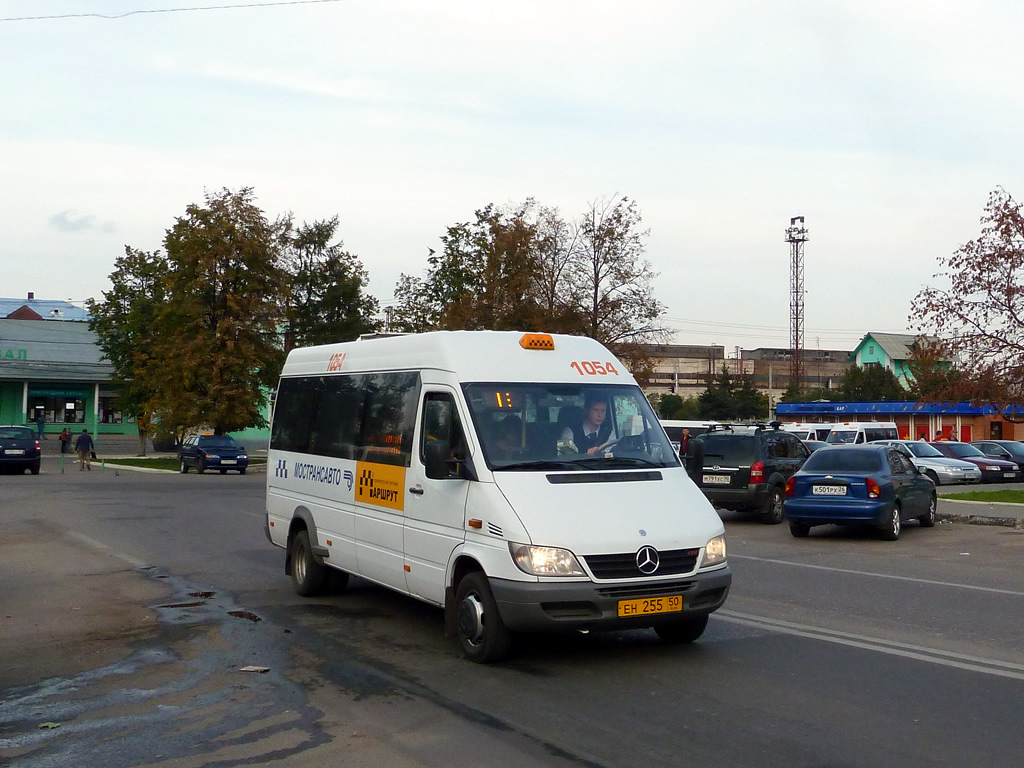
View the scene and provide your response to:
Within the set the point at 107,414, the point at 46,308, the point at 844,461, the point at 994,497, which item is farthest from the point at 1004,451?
the point at 46,308

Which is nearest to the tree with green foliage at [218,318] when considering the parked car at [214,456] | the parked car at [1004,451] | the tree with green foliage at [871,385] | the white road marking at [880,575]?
the parked car at [214,456]

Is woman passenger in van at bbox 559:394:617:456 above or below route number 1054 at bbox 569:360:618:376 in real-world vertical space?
below

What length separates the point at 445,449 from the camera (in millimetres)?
7715

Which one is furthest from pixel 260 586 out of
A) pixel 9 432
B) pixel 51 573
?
pixel 9 432

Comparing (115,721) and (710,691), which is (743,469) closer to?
(710,691)

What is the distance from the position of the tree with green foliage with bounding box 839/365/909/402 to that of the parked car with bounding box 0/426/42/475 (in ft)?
194

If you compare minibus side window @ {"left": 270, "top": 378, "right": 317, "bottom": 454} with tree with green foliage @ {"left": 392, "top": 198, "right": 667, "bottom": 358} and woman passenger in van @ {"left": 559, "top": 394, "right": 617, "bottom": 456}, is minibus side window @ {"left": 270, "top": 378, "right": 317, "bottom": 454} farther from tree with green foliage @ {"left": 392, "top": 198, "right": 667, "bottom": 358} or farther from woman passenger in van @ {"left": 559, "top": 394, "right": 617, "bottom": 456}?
tree with green foliage @ {"left": 392, "top": 198, "right": 667, "bottom": 358}

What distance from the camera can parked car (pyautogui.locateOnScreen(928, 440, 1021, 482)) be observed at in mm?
35906

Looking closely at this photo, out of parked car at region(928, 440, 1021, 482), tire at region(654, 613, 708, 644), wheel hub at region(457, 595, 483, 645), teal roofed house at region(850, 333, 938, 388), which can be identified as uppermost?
teal roofed house at region(850, 333, 938, 388)

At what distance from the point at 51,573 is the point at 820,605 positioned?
897 centimetres

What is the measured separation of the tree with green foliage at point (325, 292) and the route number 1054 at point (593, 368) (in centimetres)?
5754

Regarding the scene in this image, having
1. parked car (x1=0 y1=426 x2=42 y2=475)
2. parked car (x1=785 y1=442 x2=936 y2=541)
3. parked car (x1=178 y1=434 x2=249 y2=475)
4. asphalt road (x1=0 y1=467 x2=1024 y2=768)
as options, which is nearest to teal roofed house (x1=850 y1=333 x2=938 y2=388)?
parked car (x1=178 y1=434 x2=249 y2=475)

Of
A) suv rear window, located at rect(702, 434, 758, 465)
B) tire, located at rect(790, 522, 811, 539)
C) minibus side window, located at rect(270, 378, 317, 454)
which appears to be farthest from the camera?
suv rear window, located at rect(702, 434, 758, 465)

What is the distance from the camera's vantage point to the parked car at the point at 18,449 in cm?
3503
